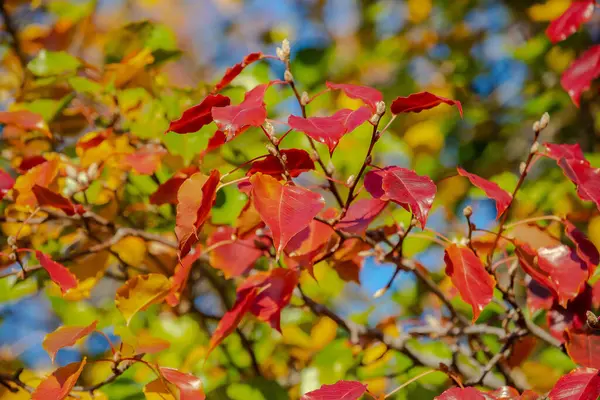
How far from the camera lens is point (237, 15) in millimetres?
4895

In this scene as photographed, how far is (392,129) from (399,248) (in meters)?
1.22

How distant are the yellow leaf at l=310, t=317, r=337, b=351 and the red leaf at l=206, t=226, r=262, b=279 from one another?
0.52 m

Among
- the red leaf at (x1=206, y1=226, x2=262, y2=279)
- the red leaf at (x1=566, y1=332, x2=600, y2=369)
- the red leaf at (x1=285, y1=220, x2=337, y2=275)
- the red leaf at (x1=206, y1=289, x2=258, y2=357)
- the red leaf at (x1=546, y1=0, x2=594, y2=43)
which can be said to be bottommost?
the red leaf at (x1=566, y1=332, x2=600, y2=369)

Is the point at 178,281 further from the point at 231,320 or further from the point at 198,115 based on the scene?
the point at 198,115

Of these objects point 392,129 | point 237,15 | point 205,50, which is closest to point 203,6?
point 205,50

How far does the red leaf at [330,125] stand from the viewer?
0.72 metres

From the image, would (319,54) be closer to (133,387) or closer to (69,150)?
(69,150)

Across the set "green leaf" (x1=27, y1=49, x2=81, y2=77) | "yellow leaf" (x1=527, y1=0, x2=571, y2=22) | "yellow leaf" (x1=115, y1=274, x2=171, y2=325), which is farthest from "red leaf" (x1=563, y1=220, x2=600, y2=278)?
"yellow leaf" (x1=527, y1=0, x2=571, y2=22)

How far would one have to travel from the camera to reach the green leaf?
4.25 feet

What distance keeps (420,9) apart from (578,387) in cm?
233

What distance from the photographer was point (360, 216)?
0.92 meters

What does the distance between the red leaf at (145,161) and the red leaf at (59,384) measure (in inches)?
13.8

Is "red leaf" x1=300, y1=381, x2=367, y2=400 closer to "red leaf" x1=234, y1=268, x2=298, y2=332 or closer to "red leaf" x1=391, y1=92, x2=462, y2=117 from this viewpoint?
"red leaf" x1=234, y1=268, x2=298, y2=332

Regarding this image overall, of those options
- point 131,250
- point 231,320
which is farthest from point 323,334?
point 231,320
